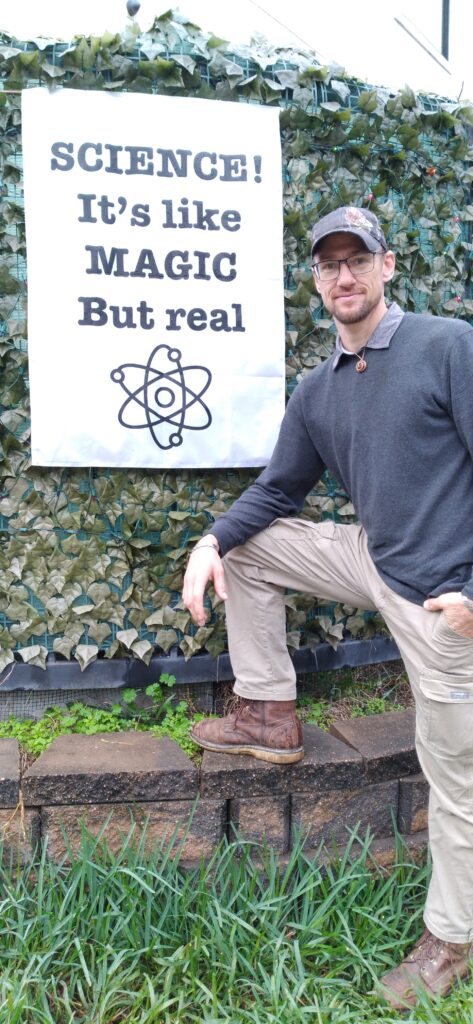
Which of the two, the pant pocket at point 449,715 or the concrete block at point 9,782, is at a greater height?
the pant pocket at point 449,715

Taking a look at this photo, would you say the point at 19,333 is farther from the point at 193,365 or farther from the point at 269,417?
the point at 269,417

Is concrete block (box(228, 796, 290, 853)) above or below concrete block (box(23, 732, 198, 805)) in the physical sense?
below

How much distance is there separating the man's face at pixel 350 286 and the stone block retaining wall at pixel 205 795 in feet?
4.54

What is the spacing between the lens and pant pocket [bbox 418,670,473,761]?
2.19m

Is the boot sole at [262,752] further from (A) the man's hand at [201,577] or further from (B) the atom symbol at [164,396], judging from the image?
(B) the atom symbol at [164,396]

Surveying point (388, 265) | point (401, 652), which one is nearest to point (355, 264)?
point (388, 265)

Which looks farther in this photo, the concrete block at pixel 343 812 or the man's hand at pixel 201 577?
the concrete block at pixel 343 812

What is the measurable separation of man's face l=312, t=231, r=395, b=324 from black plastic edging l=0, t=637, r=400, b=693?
4.36 ft

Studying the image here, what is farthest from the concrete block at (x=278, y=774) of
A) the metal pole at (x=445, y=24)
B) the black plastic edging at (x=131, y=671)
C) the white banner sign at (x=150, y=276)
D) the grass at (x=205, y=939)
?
the metal pole at (x=445, y=24)

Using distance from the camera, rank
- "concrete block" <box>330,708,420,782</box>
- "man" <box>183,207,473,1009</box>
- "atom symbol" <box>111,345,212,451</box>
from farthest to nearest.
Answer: "atom symbol" <box>111,345,212,451</box> < "concrete block" <box>330,708,420,782</box> < "man" <box>183,207,473,1009</box>

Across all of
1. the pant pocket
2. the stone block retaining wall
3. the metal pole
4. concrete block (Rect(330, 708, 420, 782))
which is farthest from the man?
the metal pole

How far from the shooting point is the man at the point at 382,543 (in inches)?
88.1

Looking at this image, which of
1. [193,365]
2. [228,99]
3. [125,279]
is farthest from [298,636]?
[228,99]

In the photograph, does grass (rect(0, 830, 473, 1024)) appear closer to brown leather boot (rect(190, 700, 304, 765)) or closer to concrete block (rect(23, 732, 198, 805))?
concrete block (rect(23, 732, 198, 805))
